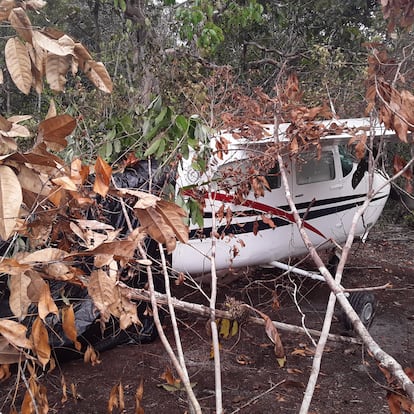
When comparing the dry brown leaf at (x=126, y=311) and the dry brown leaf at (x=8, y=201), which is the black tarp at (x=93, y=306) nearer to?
the dry brown leaf at (x=126, y=311)

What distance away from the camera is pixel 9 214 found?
1227 millimetres

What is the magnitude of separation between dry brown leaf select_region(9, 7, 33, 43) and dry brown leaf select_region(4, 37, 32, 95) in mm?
53

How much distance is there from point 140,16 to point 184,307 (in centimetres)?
684

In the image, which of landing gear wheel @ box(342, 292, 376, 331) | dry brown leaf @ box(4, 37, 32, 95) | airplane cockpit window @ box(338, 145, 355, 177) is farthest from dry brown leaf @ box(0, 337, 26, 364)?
airplane cockpit window @ box(338, 145, 355, 177)

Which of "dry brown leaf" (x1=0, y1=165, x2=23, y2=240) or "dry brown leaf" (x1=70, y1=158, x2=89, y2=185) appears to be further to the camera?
"dry brown leaf" (x1=70, y1=158, x2=89, y2=185)

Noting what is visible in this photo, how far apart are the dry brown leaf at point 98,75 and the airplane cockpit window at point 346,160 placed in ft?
16.7

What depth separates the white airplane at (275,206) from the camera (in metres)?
4.71

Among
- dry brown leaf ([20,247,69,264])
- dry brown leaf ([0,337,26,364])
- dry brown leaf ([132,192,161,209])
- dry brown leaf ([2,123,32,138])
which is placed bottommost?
dry brown leaf ([0,337,26,364])

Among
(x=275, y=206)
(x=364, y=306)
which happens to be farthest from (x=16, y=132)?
(x=364, y=306)

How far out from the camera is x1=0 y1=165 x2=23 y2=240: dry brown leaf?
1228mm

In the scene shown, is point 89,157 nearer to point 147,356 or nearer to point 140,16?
point 147,356

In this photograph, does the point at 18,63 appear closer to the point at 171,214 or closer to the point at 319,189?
the point at 171,214

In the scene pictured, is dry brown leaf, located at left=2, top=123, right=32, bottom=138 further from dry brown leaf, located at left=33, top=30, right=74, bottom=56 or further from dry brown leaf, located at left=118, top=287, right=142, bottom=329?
dry brown leaf, located at left=118, top=287, right=142, bottom=329

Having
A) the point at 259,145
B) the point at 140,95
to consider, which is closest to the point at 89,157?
the point at 259,145
